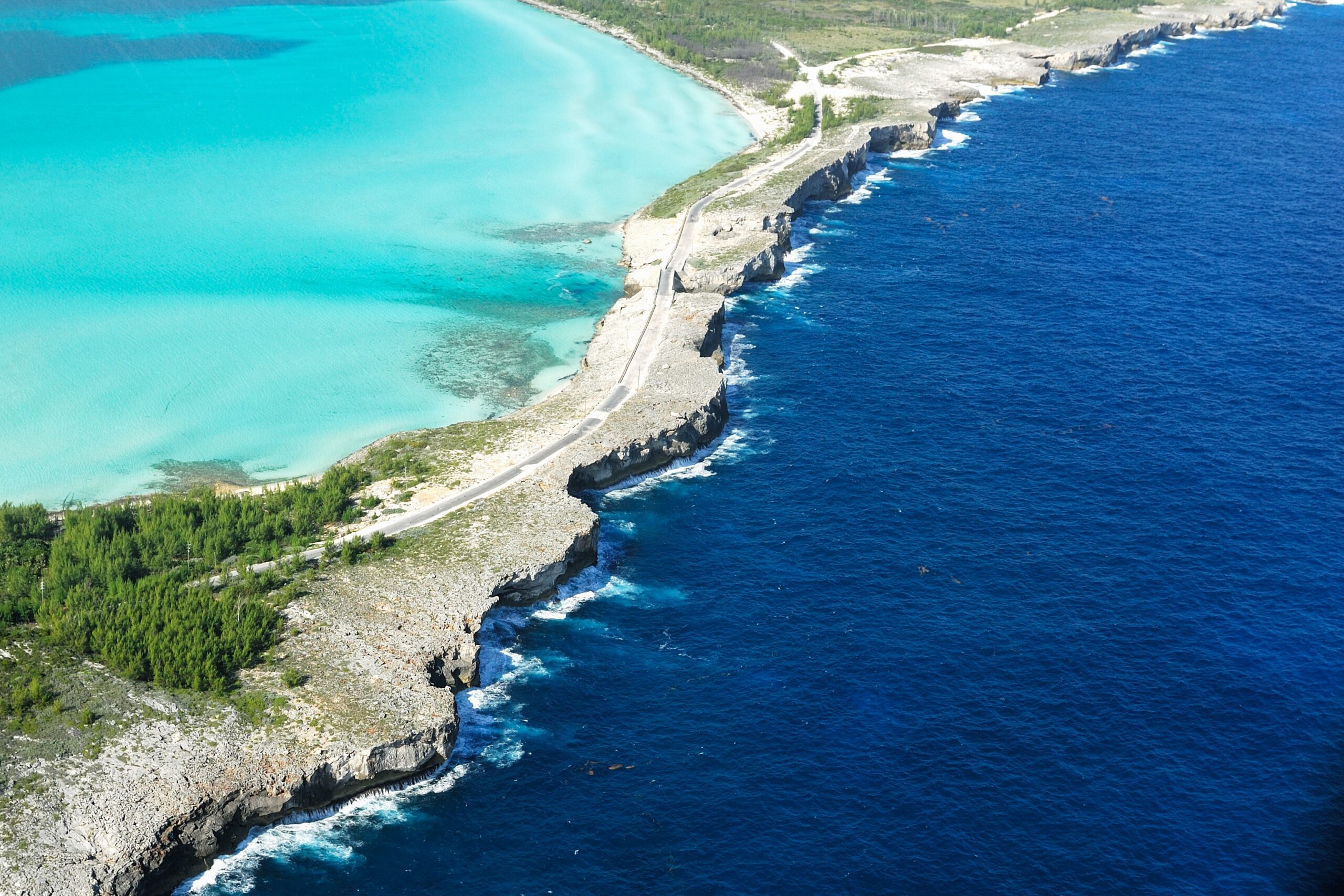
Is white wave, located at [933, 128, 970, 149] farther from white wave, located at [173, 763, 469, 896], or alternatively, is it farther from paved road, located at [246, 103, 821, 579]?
white wave, located at [173, 763, 469, 896]

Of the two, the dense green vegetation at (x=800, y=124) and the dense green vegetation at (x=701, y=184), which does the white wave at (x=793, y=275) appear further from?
the dense green vegetation at (x=800, y=124)

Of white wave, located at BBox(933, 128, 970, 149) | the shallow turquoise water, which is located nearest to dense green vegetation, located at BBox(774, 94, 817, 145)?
the shallow turquoise water

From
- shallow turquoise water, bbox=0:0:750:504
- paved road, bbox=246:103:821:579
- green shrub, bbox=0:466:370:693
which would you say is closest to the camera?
green shrub, bbox=0:466:370:693

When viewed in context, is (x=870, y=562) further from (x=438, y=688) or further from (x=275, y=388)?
(x=275, y=388)

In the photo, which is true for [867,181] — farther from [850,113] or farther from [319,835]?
[319,835]

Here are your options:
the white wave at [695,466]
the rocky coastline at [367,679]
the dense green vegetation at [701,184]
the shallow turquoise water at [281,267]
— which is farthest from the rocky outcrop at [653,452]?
the dense green vegetation at [701,184]

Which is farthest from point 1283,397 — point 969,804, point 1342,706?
point 969,804
